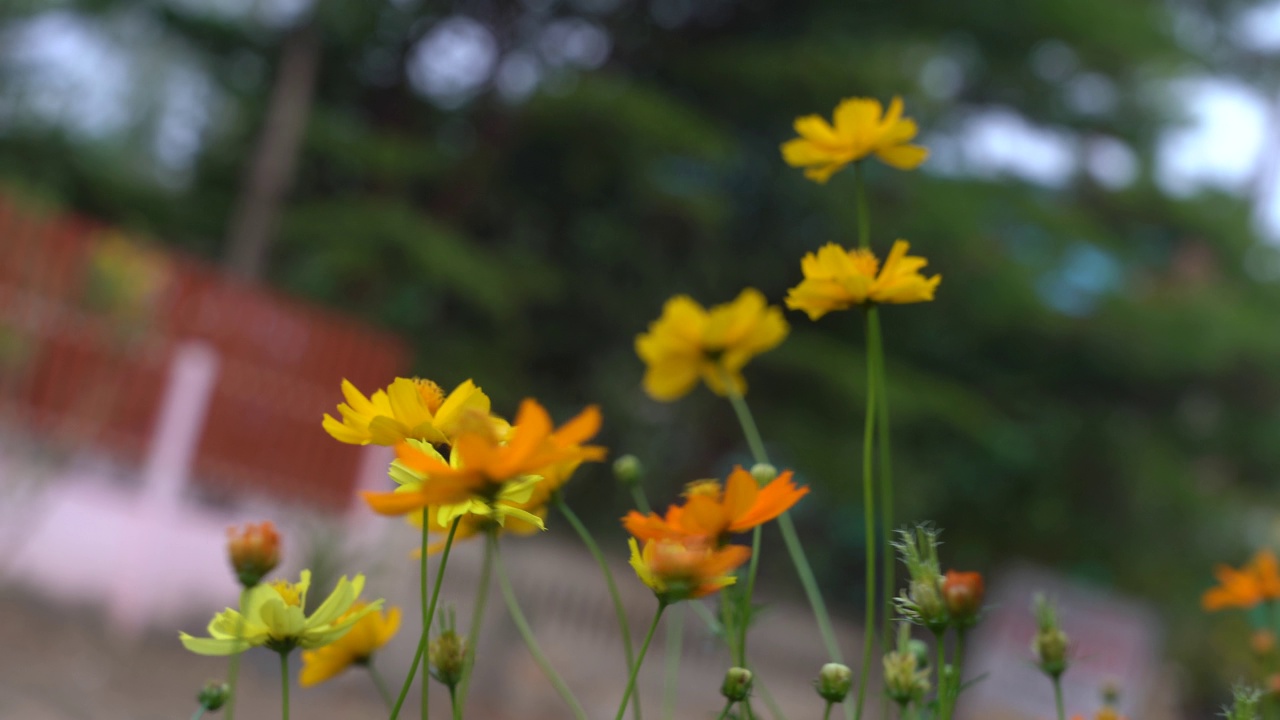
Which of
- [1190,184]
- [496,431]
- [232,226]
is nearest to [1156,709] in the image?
[1190,184]

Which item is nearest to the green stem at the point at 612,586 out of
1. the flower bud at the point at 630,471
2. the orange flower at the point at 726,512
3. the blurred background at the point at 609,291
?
the orange flower at the point at 726,512

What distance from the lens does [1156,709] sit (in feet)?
23.7

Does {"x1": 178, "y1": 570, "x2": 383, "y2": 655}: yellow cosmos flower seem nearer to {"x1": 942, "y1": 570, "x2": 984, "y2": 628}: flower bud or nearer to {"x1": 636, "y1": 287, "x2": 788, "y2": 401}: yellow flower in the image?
{"x1": 942, "y1": 570, "x2": 984, "y2": 628}: flower bud

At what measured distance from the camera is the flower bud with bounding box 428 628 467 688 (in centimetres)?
48

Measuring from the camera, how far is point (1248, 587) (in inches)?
33.7

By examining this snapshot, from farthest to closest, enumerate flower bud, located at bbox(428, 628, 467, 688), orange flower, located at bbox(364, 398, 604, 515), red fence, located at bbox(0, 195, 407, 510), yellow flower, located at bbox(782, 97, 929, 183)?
red fence, located at bbox(0, 195, 407, 510)
yellow flower, located at bbox(782, 97, 929, 183)
flower bud, located at bbox(428, 628, 467, 688)
orange flower, located at bbox(364, 398, 604, 515)

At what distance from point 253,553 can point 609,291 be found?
5.08 meters

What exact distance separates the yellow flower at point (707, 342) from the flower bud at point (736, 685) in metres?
0.29

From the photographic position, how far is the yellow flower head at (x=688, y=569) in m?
0.41

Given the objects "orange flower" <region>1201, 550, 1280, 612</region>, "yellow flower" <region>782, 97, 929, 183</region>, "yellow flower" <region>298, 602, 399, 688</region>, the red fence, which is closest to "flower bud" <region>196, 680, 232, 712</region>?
"yellow flower" <region>298, 602, 399, 688</region>

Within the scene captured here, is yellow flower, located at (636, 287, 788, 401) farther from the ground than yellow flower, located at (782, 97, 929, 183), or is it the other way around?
yellow flower, located at (782, 97, 929, 183)

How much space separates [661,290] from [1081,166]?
3180 mm

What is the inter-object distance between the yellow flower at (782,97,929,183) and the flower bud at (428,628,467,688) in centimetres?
31

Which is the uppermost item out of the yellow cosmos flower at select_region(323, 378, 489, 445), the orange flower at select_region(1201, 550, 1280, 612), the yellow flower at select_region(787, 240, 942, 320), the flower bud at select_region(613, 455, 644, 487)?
the yellow flower at select_region(787, 240, 942, 320)
